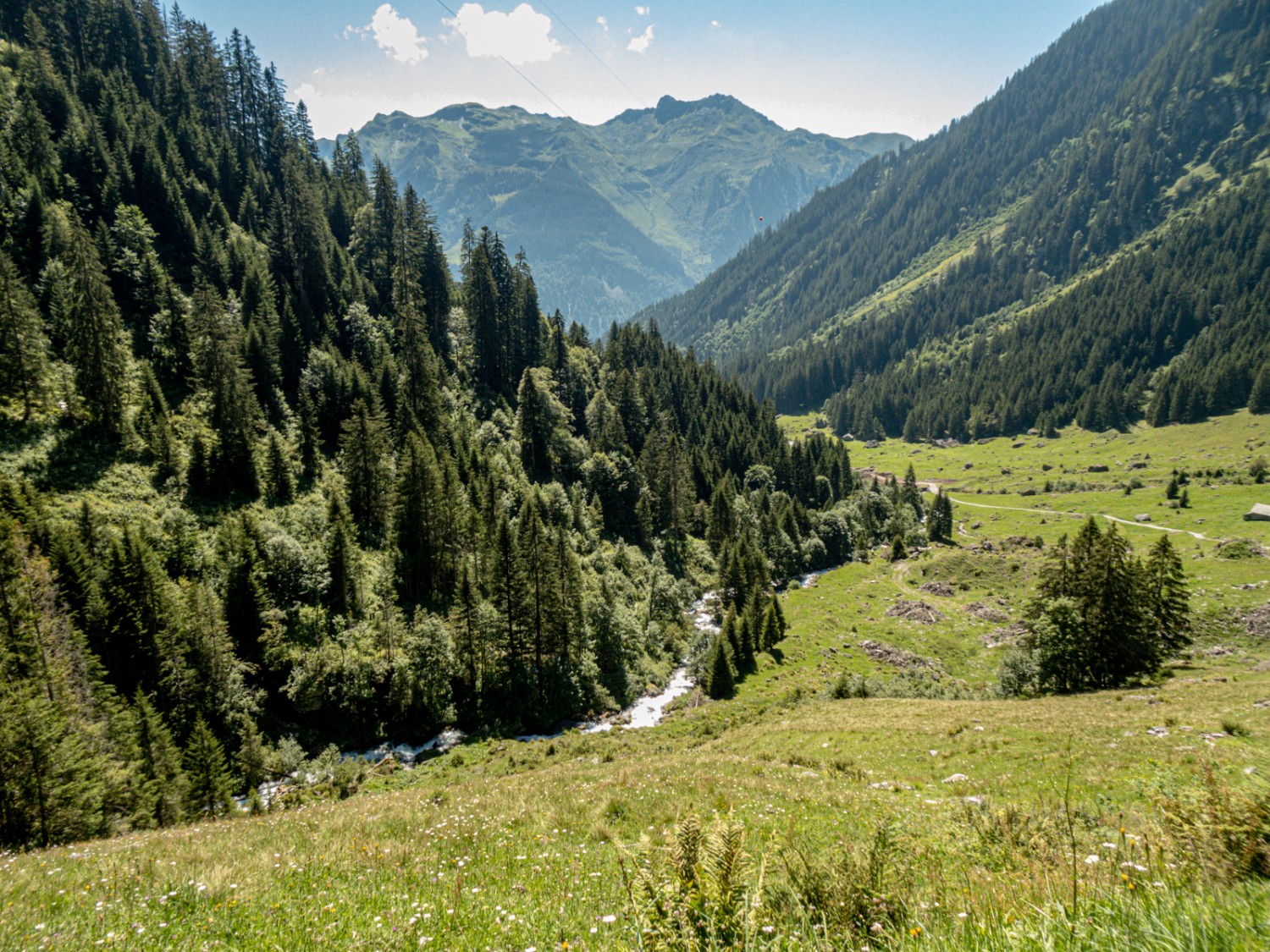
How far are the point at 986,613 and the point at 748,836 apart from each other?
8160 cm

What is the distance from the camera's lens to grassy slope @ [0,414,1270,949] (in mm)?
5121

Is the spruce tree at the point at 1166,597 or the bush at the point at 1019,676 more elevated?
the spruce tree at the point at 1166,597

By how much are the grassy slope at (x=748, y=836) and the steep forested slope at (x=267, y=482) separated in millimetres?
13280

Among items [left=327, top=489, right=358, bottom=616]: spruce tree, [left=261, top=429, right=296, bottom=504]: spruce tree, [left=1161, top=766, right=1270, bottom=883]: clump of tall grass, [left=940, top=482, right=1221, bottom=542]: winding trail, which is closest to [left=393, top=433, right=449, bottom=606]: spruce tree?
[left=327, top=489, right=358, bottom=616]: spruce tree

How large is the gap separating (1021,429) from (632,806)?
240 m

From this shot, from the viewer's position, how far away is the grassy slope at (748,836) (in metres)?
5.12

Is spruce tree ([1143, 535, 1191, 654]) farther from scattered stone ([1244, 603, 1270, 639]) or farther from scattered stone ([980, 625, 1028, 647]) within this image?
scattered stone ([980, 625, 1028, 647])

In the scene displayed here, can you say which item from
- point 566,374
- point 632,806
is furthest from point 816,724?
point 566,374

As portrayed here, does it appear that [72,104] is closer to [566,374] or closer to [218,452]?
[218,452]

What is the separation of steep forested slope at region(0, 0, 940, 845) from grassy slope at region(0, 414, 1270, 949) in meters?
13.3

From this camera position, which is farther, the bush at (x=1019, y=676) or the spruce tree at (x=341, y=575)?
the spruce tree at (x=341, y=575)

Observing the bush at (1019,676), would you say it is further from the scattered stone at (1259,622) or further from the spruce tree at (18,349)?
the spruce tree at (18,349)

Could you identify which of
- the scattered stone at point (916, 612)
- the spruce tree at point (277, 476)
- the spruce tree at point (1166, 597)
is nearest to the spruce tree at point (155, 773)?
the spruce tree at point (277, 476)

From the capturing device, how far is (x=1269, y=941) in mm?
2938
